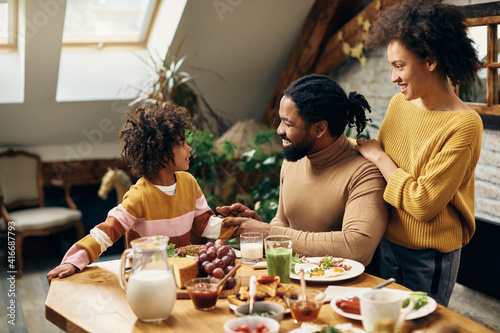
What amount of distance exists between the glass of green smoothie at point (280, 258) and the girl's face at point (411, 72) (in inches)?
28.0

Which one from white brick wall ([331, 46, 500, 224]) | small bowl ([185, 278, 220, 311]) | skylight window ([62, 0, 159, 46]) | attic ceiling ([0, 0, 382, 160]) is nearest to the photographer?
small bowl ([185, 278, 220, 311])

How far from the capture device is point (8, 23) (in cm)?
419

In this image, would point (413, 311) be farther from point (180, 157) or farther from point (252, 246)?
point (180, 157)

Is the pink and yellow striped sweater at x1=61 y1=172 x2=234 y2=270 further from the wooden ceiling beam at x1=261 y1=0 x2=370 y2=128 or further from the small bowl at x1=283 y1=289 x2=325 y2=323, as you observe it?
the wooden ceiling beam at x1=261 y1=0 x2=370 y2=128

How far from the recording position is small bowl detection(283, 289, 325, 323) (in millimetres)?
1382

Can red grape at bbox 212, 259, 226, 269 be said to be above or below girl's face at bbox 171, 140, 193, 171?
below

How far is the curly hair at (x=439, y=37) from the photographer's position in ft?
6.25

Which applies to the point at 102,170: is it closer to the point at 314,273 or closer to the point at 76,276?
the point at 76,276

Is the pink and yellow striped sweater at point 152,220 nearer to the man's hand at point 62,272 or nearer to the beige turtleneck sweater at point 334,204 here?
the man's hand at point 62,272

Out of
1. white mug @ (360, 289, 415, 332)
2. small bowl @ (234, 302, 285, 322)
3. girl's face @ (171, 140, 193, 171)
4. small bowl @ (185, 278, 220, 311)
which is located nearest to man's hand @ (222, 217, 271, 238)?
girl's face @ (171, 140, 193, 171)

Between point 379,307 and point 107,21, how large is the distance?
3.82 meters

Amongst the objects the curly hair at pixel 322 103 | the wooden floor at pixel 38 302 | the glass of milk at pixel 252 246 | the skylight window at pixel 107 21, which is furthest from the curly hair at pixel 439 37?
the skylight window at pixel 107 21

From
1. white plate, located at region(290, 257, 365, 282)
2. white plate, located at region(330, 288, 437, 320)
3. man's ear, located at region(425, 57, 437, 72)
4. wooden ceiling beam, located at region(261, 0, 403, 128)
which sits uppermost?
wooden ceiling beam, located at region(261, 0, 403, 128)

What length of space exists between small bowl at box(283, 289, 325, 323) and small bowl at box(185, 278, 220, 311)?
204 millimetres
